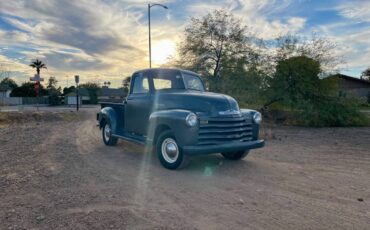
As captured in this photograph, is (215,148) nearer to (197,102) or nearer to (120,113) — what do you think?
(197,102)

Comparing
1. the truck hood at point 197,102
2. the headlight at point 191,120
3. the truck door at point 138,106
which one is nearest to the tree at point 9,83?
the truck door at point 138,106

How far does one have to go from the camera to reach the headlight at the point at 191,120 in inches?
230

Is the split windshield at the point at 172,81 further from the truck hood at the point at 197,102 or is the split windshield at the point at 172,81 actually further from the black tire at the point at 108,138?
the black tire at the point at 108,138

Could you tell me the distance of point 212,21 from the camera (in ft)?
59.8

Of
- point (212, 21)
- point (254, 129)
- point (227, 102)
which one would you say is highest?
point (212, 21)

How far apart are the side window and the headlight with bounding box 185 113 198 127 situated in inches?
89.7

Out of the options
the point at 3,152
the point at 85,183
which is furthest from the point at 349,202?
the point at 3,152

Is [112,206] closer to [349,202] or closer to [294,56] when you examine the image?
[349,202]

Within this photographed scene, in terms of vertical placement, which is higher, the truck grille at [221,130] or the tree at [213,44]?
the tree at [213,44]

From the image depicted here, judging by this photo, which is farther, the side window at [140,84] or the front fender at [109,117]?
the front fender at [109,117]

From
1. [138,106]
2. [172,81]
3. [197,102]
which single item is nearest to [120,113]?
[138,106]

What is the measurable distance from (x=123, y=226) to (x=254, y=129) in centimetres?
418

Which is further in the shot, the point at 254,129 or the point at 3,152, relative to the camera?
the point at 3,152

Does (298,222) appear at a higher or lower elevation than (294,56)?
lower
